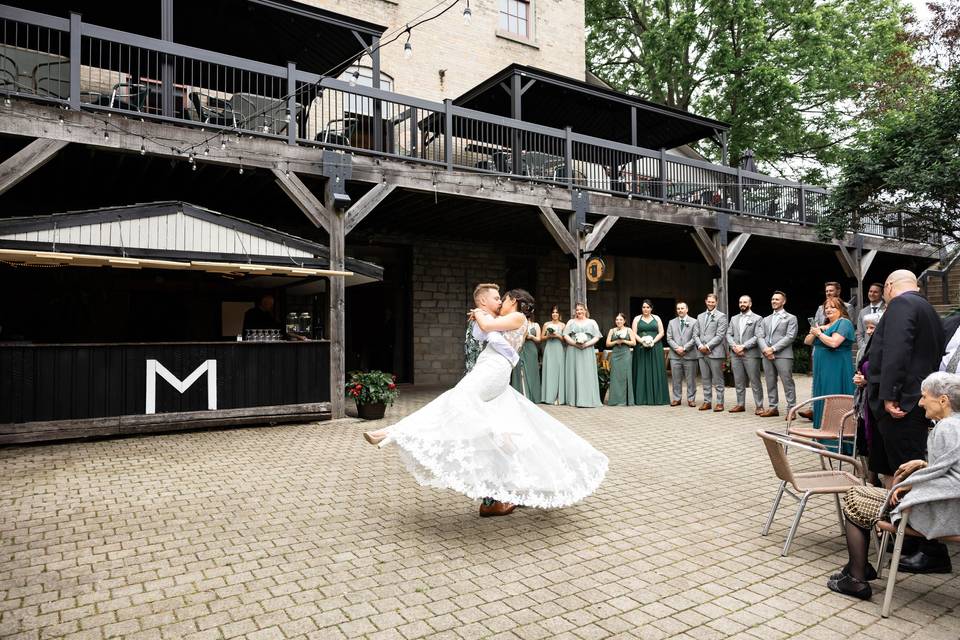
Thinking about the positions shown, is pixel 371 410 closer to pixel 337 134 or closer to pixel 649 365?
pixel 337 134

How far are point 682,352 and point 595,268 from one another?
2.54m

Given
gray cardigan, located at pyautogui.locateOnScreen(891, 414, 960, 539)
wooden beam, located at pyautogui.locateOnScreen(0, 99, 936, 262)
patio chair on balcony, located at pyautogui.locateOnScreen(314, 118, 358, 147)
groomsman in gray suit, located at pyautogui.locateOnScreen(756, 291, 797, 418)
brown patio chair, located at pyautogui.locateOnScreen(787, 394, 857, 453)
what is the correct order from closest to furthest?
gray cardigan, located at pyautogui.locateOnScreen(891, 414, 960, 539) → brown patio chair, located at pyautogui.locateOnScreen(787, 394, 857, 453) → wooden beam, located at pyautogui.locateOnScreen(0, 99, 936, 262) → groomsman in gray suit, located at pyautogui.locateOnScreen(756, 291, 797, 418) → patio chair on balcony, located at pyautogui.locateOnScreen(314, 118, 358, 147)

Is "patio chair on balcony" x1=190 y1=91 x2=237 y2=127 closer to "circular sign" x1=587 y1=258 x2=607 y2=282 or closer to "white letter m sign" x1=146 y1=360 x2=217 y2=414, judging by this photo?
"white letter m sign" x1=146 y1=360 x2=217 y2=414

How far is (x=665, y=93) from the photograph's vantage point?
25.1 m

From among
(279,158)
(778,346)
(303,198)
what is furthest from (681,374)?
(279,158)

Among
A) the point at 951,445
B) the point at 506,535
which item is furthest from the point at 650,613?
the point at 951,445

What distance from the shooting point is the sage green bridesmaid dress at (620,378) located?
10.6m

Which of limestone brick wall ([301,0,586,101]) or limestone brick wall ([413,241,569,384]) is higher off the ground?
limestone brick wall ([301,0,586,101])

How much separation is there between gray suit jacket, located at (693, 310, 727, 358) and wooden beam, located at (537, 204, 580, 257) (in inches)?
112

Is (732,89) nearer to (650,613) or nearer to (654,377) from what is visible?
(654,377)

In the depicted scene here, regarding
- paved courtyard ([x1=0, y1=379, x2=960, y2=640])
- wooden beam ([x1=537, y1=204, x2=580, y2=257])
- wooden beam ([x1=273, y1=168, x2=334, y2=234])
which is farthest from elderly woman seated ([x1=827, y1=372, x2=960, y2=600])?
wooden beam ([x1=537, y1=204, x2=580, y2=257])

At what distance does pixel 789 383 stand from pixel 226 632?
321 inches

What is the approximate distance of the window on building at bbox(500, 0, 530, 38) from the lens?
15711 millimetres

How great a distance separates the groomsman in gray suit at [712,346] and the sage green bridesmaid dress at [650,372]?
0.72 metres
